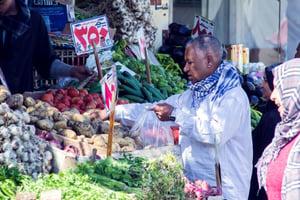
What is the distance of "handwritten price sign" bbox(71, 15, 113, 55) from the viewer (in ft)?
21.5

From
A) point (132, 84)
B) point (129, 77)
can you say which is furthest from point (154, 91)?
point (129, 77)

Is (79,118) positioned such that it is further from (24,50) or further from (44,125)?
(24,50)

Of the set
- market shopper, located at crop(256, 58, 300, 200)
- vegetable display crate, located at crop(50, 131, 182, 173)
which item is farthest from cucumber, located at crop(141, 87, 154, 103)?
market shopper, located at crop(256, 58, 300, 200)

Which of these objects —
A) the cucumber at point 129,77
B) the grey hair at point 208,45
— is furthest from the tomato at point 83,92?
the grey hair at point 208,45

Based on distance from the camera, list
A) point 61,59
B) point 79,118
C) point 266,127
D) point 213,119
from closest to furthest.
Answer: point 213,119 < point 79,118 < point 266,127 < point 61,59

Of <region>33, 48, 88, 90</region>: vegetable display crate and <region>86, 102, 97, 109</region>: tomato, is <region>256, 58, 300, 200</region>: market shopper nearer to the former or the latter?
<region>86, 102, 97, 109</region>: tomato

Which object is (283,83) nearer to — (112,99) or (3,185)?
(112,99)

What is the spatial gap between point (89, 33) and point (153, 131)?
5.43ft

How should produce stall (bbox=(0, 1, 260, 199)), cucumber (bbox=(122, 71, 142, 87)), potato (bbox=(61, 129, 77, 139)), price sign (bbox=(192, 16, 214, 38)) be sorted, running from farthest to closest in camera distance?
price sign (bbox=(192, 16, 214, 38))
cucumber (bbox=(122, 71, 142, 87))
potato (bbox=(61, 129, 77, 139))
produce stall (bbox=(0, 1, 260, 199))

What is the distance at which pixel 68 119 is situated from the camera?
18.7 ft

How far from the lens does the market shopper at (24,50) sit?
20.1 feet

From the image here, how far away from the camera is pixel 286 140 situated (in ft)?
12.5

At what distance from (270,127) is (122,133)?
4.18ft

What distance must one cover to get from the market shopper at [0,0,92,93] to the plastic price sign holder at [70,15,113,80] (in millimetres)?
280
